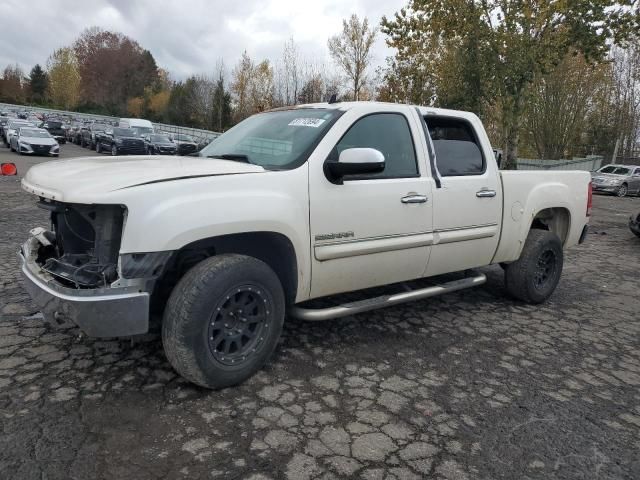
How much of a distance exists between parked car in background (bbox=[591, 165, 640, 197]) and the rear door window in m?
22.5

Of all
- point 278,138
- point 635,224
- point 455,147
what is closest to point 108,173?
point 278,138

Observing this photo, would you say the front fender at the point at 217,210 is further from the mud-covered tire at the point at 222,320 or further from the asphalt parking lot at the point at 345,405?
the asphalt parking lot at the point at 345,405

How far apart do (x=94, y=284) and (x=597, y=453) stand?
9.28ft

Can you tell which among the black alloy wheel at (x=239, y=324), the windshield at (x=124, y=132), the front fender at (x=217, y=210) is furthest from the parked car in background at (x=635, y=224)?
the windshield at (x=124, y=132)

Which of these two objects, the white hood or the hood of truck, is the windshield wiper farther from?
the white hood

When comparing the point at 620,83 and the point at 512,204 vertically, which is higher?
the point at 620,83

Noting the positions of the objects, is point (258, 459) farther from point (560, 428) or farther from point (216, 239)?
point (560, 428)

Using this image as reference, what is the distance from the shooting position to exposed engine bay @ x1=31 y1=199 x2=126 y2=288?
8.91 feet

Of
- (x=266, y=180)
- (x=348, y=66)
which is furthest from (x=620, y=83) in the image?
(x=266, y=180)

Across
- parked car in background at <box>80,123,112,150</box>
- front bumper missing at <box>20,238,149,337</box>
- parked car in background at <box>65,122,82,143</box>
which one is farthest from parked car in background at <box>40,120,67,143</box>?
front bumper missing at <box>20,238,149,337</box>

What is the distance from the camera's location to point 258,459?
2.41 metres

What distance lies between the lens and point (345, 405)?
9.66ft

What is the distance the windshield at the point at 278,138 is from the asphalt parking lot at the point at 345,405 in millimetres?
1394

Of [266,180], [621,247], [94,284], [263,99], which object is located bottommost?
[621,247]
